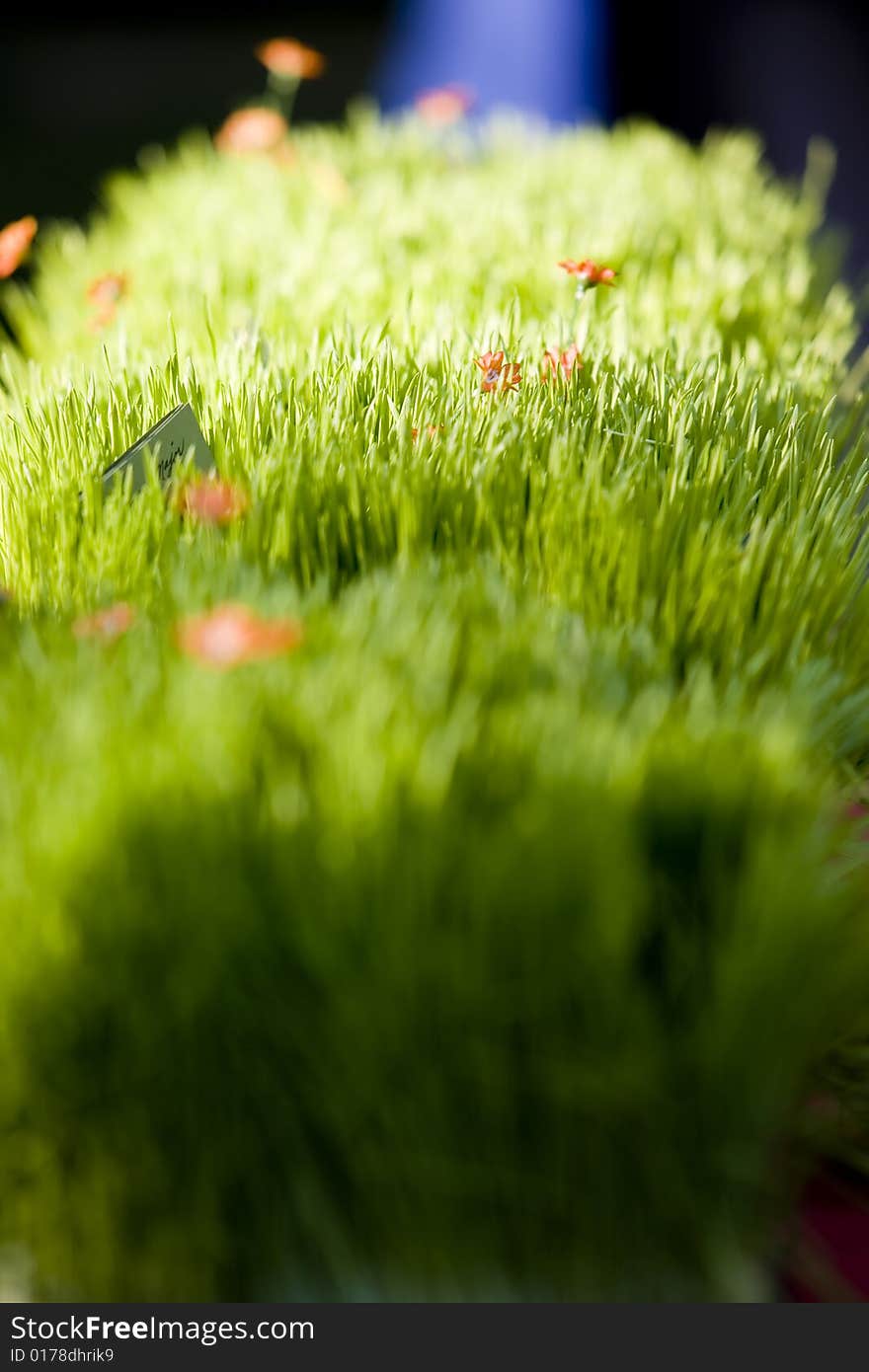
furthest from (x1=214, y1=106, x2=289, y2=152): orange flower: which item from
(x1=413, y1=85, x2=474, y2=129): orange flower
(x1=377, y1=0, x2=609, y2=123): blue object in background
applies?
(x1=377, y1=0, x2=609, y2=123): blue object in background

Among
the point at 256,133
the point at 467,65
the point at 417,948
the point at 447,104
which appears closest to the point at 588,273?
the point at 417,948

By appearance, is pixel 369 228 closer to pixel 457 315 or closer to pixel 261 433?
pixel 457 315

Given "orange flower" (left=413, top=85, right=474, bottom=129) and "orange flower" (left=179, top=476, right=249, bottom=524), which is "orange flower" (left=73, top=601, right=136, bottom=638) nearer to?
"orange flower" (left=179, top=476, right=249, bottom=524)

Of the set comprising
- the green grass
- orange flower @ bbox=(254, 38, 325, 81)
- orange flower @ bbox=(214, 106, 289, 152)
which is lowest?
the green grass

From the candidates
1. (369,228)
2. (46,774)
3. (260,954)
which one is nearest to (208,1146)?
(260,954)

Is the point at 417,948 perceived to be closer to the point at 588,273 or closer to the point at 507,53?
the point at 588,273

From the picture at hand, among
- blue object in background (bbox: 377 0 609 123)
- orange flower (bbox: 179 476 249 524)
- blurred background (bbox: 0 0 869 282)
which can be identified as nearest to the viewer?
orange flower (bbox: 179 476 249 524)
